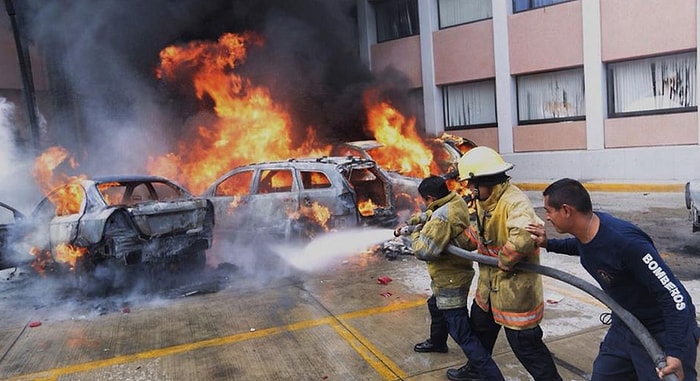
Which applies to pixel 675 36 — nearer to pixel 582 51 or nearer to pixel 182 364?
pixel 582 51

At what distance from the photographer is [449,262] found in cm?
364

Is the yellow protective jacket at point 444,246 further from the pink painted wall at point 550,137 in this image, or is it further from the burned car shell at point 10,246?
the pink painted wall at point 550,137

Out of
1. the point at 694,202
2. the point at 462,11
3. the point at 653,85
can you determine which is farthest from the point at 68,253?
the point at 462,11

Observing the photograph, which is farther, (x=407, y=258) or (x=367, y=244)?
(x=367, y=244)

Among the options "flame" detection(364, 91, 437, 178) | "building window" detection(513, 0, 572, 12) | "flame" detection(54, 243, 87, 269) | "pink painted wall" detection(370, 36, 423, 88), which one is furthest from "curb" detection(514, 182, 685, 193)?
"flame" detection(54, 243, 87, 269)

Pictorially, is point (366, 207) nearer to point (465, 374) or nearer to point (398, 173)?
point (398, 173)

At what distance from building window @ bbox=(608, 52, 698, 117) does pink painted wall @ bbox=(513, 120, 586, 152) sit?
0.96 m

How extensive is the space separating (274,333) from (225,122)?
9.55 m

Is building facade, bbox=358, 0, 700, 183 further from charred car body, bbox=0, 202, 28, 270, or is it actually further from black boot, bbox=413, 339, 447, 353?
charred car body, bbox=0, 202, 28, 270

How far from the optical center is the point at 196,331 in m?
4.92

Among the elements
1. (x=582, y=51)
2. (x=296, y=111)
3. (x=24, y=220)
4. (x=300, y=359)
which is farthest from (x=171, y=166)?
(x=582, y=51)

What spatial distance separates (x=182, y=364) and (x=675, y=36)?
12.9 m

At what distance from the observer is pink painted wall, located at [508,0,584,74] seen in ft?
45.2

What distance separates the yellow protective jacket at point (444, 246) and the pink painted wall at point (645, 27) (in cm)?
1145
